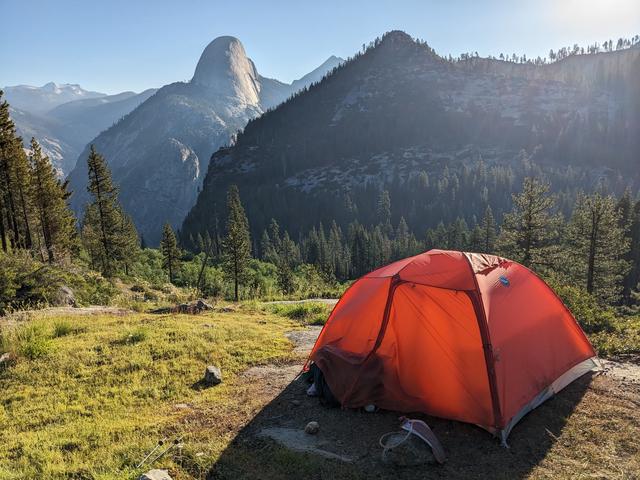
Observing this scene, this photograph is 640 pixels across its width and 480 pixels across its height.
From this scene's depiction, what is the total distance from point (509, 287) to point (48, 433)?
892 centimetres

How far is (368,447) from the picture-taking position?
651cm

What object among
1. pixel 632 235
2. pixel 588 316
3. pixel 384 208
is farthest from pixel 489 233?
pixel 384 208

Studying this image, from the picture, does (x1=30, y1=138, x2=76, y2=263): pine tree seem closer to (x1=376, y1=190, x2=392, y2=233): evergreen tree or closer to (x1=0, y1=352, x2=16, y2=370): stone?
(x1=0, y1=352, x2=16, y2=370): stone

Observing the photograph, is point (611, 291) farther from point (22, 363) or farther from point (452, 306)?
point (22, 363)

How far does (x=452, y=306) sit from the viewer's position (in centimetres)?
759

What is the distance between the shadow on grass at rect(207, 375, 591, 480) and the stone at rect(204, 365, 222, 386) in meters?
1.65

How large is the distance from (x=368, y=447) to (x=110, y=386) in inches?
226

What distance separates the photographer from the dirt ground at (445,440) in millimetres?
5891

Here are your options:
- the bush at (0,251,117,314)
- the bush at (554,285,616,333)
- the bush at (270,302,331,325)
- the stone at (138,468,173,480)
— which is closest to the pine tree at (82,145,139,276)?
the bush at (0,251,117,314)

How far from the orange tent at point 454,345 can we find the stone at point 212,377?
88.3 inches

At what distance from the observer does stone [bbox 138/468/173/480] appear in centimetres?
527

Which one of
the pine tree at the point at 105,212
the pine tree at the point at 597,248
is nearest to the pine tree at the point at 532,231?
the pine tree at the point at 597,248

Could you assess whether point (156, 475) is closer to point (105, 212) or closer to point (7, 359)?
point (7, 359)

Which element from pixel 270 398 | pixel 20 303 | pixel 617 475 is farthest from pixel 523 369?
pixel 20 303
